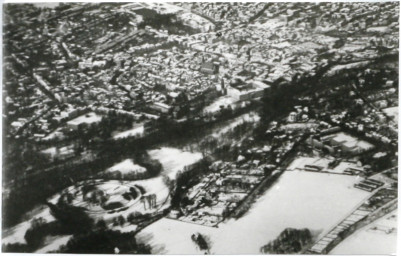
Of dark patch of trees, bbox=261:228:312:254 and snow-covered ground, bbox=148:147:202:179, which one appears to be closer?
dark patch of trees, bbox=261:228:312:254

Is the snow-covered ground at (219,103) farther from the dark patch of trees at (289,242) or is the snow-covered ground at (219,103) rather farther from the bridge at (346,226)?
the bridge at (346,226)

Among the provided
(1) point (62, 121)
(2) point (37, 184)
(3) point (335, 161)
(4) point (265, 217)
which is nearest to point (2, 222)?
(2) point (37, 184)

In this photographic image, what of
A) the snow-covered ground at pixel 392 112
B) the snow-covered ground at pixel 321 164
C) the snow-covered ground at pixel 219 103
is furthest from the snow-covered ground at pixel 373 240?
the snow-covered ground at pixel 219 103

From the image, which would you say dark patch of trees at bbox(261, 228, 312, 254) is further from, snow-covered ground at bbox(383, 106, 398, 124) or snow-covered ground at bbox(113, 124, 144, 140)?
snow-covered ground at bbox(113, 124, 144, 140)

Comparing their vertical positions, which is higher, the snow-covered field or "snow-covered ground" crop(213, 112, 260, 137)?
"snow-covered ground" crop(213, 112, 260, 137)

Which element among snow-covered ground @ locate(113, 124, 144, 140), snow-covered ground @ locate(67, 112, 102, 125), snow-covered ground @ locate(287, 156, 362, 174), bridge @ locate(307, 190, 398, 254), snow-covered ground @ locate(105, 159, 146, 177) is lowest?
bridge @ locate(307, 190, 398, 254)

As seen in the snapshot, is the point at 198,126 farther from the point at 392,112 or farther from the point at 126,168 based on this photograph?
the point at 392,112

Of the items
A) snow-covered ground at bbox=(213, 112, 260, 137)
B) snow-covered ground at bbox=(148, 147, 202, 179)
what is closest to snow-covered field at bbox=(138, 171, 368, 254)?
snow-covered ground at bbox=(148, 147, 202, 179)
